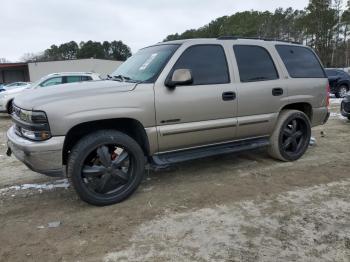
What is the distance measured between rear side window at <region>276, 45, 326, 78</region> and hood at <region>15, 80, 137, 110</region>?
8.96 ft

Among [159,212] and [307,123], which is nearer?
[159,212]

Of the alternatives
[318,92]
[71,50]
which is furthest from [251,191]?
[71,50]

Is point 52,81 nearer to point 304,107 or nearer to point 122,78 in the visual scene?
point 122,78

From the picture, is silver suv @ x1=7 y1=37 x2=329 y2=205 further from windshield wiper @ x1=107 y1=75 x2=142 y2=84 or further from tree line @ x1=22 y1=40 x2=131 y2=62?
tree line @ x1=22 y1=40 x2=131 y2=62

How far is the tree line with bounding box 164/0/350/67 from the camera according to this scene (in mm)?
50156

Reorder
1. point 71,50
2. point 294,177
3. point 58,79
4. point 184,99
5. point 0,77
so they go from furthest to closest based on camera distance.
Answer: point 71,50 → point 0,77 → point 58,79 → point 294,177 → point 184,99

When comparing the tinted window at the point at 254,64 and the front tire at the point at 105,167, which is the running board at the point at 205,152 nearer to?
the front tire at the point at 105,167

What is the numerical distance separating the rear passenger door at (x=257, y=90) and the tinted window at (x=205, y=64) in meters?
0.26

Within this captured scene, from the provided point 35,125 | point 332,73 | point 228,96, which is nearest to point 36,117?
point 35,125

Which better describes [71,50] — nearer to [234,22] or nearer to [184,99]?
[234,22]

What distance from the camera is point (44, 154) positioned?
3.68 m

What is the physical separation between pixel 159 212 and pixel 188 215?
0.34 m

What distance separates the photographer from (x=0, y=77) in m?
45.2

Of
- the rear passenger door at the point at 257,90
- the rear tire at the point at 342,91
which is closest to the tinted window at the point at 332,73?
the rear tire at the point at 342,91
